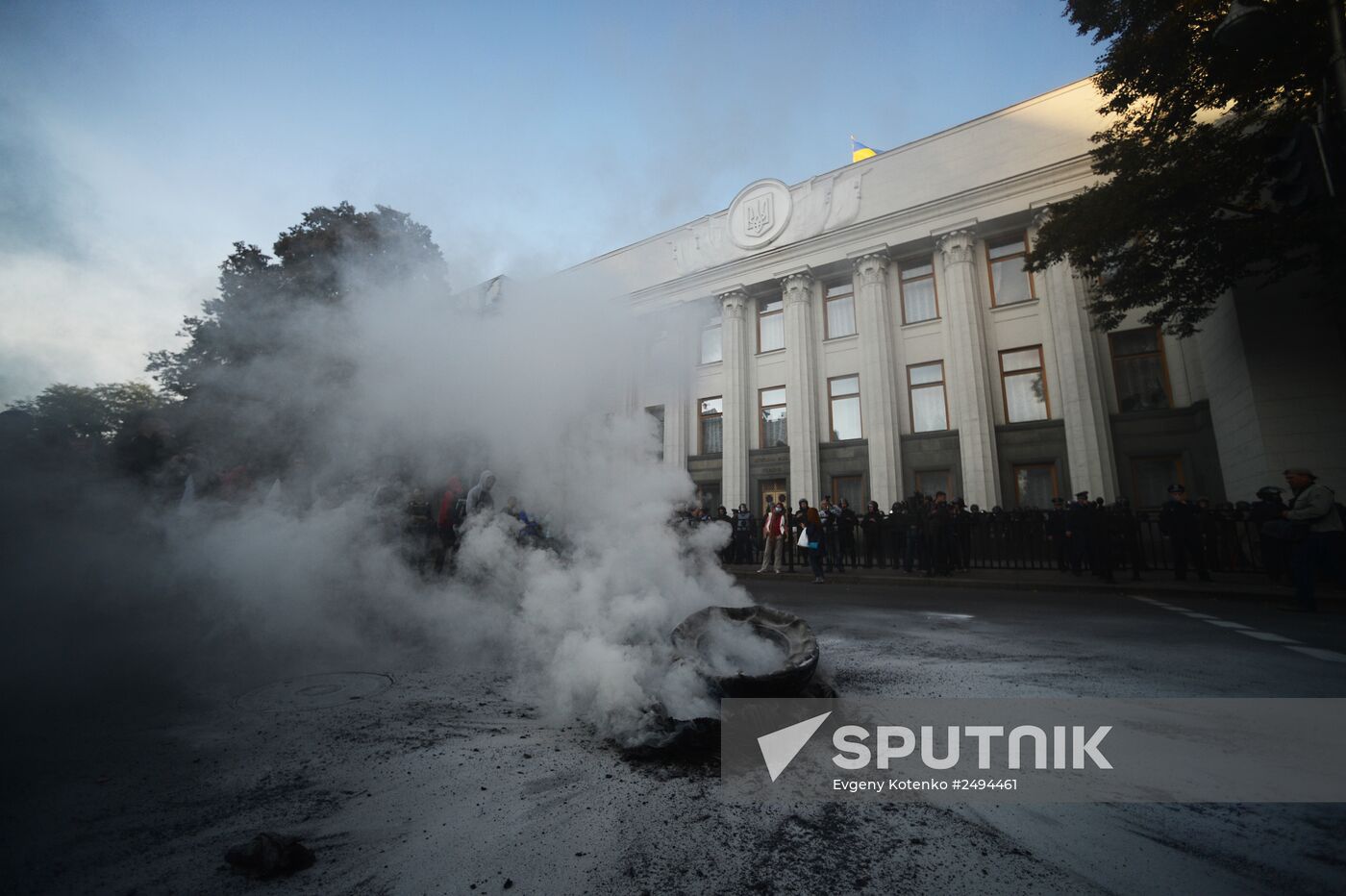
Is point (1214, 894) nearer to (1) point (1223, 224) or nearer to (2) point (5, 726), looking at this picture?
(2) point (5, 726)

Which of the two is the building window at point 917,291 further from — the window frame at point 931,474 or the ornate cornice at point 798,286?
the window frame at point 931,474

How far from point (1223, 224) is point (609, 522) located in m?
13.0

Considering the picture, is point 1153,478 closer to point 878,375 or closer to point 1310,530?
point 878,375

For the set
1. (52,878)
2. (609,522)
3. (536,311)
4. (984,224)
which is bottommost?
(52,878)

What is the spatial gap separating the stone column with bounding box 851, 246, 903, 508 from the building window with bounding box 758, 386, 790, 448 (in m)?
2.99

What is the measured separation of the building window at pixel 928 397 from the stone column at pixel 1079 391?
10.2ft

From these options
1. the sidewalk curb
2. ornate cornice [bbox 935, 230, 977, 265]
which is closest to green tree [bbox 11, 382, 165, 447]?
the sidewalk curb

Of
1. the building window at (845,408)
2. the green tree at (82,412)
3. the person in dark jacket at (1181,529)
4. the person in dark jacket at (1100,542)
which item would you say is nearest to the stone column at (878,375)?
the building window at (845,408)

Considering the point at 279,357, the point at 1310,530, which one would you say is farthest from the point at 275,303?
the point at 1310,530

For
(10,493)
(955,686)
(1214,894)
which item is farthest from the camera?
(10,493)

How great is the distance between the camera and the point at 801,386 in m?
19.8

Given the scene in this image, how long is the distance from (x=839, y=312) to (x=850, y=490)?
263 inches

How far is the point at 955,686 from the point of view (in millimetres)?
4262

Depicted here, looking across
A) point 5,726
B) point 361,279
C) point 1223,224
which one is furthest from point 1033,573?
point 5,726
